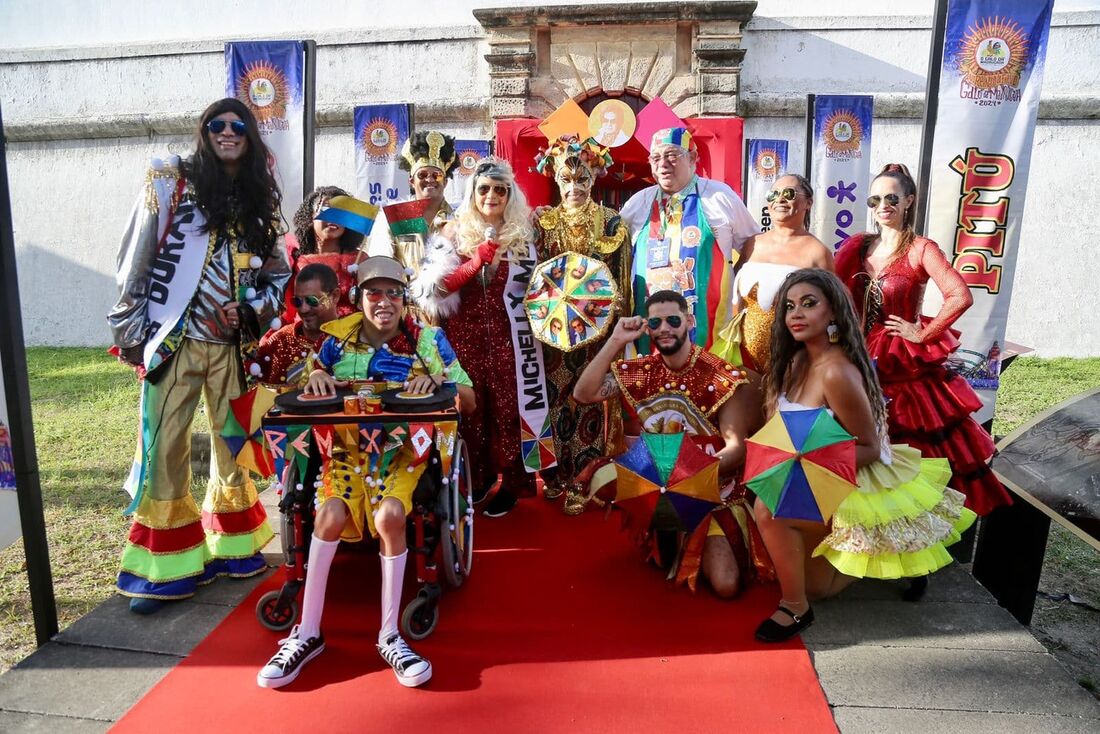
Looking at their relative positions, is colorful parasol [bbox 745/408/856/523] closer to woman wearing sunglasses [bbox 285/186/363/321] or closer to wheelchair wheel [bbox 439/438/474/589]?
wheelchair wheel [bbox 439/438/474/589]

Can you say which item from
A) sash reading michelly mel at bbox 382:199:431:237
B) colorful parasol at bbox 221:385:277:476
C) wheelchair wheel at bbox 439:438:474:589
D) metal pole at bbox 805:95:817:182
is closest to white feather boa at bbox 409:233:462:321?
sash reading michelly mel at bbox 382:199:431:237

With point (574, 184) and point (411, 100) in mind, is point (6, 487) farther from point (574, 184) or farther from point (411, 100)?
point (411, 100)

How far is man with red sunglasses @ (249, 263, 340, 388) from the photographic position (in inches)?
139

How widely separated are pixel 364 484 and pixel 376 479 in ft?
0.18

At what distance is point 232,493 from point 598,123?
456 cm

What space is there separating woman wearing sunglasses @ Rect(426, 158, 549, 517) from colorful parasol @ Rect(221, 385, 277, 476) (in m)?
1.18

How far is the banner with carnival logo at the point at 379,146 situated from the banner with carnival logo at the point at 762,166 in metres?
4.51

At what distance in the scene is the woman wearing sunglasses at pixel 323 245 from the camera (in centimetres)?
403

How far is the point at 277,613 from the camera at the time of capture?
3.08m

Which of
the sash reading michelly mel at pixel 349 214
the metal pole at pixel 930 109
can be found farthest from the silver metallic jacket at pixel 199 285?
the metal pole at pixel 930 109

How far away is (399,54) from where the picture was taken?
11352 mm

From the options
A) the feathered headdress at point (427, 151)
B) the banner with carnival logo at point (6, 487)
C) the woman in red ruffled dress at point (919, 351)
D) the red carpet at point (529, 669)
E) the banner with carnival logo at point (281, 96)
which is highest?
the banner with carnival logo at point (281, 96)

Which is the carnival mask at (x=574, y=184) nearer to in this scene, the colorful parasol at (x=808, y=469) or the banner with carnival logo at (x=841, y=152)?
the colorful parasol at (x=808, y=469)

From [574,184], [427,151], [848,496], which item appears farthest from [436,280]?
[848,496]
